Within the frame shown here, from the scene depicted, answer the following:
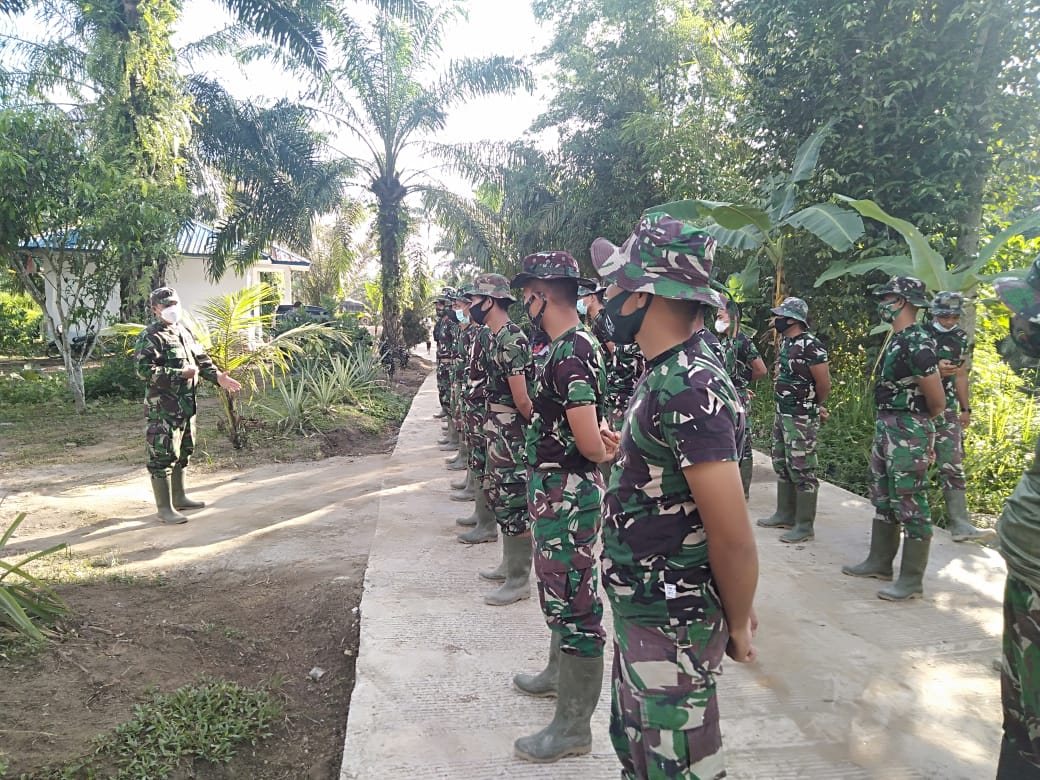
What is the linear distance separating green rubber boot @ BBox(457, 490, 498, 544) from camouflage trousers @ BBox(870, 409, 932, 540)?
2.66 meters

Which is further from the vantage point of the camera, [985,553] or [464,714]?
[985,553]

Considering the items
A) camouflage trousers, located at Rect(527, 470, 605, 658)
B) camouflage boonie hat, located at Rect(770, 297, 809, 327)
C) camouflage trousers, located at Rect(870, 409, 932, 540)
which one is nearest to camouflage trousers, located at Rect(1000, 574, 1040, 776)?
camouflage trousers, located at Rect(527, 470, 605, 658)

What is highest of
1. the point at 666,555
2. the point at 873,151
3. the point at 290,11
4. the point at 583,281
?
the point at 290,11

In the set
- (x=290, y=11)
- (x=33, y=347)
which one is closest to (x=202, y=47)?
(x=290, y=11)

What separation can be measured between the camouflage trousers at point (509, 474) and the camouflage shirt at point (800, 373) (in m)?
2.34

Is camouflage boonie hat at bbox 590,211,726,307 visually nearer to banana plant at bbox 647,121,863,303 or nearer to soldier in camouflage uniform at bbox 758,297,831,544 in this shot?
soldier in camouflage uniform at bbox 758,297,831,544

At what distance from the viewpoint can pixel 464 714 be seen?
2797mm

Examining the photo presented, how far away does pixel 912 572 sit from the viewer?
3.90 m

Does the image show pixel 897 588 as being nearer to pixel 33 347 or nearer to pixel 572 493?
pixel 572 493

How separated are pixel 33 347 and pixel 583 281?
2003cm

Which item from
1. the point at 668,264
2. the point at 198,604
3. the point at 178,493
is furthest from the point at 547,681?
the point at 178,493

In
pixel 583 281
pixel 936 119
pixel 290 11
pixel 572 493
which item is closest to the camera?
pixel 572 493

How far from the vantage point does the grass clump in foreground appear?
95.3 inches

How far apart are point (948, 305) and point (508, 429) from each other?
3.11 meters
